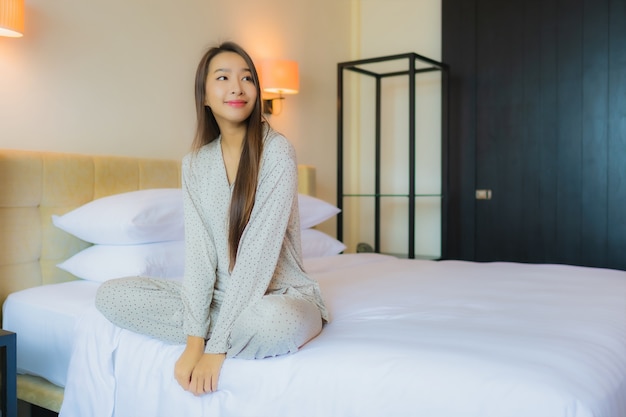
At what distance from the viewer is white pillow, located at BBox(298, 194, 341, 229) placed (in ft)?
8.97

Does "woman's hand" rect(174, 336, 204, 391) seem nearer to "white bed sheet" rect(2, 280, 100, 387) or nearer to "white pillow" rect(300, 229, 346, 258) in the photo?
"white bed sheet" rect(2, 280, 100, 387)

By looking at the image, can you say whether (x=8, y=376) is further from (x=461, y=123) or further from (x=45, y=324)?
(x=461, y=123)

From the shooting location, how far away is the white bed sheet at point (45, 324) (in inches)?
70.8

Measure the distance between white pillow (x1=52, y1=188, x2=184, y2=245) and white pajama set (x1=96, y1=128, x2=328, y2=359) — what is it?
0.46 meters

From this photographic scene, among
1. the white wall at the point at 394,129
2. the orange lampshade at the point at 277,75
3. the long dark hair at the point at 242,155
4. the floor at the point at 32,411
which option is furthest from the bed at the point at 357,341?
the white wall at the point at 394,129

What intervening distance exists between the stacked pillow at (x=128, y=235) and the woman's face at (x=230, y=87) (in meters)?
0.67

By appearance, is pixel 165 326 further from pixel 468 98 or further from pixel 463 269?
pixel 468 98

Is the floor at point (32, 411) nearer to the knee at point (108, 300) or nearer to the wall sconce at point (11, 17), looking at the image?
the knee at point (108, 300)

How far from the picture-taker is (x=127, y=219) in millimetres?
2061

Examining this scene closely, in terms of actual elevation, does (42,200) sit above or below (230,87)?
below

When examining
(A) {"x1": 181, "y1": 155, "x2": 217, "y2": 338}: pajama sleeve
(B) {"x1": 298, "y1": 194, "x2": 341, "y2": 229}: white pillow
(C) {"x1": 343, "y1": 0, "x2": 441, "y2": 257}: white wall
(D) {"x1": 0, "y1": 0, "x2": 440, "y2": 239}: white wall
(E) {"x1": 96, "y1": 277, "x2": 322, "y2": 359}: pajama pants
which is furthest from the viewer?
(C) {"x1": 343, "y1": 0, "x2": 441, "y2": 257}: white wall

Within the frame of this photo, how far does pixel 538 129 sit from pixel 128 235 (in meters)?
2.47

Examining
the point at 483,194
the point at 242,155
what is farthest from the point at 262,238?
the point at 483,194

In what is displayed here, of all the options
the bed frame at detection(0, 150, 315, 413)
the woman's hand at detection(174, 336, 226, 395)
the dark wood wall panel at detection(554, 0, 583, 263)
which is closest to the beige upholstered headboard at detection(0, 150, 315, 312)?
the bed frame at detection(0, 150, 315, 413)
